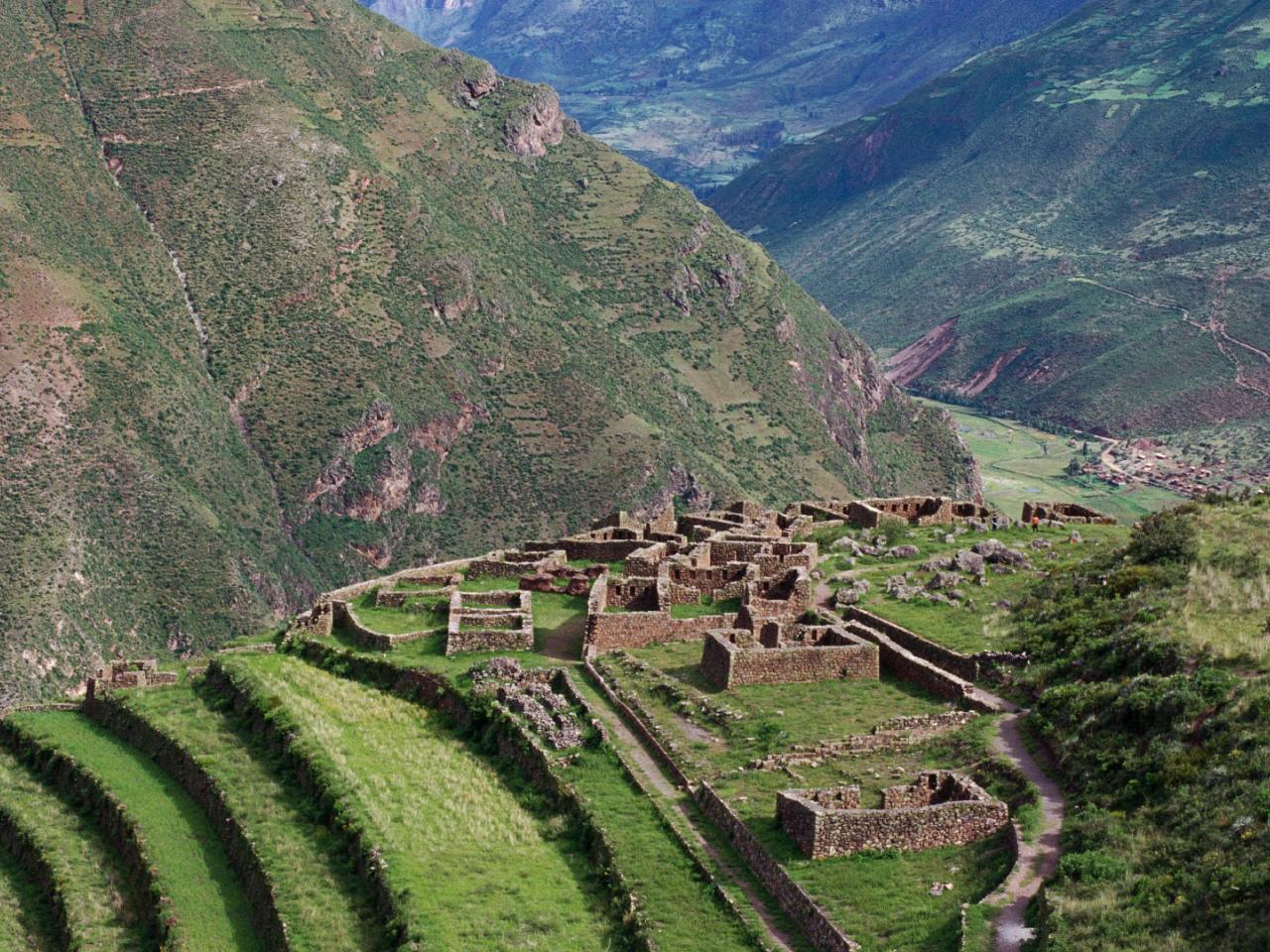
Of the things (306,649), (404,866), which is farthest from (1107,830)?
(306,649)

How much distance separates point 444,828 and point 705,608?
1512 cm

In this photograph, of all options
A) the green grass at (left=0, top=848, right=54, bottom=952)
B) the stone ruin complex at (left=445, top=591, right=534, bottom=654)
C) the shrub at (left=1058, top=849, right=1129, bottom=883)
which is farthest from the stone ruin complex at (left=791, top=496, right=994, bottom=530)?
the shrub at (left=1058, top=849, right=1129, bottom=883)

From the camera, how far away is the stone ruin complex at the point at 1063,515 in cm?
6818

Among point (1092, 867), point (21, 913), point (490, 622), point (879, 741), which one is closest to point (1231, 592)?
point (879, 741)

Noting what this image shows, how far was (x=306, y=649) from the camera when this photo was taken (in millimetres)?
53250

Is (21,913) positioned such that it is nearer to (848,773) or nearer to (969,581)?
(848,773)

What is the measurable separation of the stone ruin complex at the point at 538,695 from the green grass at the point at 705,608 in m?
6.27

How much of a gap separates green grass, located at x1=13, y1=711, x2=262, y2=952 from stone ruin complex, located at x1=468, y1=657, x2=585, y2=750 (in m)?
7.19

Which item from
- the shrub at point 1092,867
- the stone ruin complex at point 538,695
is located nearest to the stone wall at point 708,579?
the stone ruin complex at point 538,695

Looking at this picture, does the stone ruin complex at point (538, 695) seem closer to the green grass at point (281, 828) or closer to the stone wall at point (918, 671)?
the green grass at point (281, 828)

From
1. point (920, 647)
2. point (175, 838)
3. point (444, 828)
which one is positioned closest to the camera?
point (444, 828)

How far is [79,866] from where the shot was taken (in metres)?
43.2

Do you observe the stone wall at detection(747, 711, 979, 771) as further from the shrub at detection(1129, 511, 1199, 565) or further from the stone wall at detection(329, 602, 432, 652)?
the stone wall at detection(329, 602, 432, 652)

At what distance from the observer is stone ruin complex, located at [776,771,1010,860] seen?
32656mm
